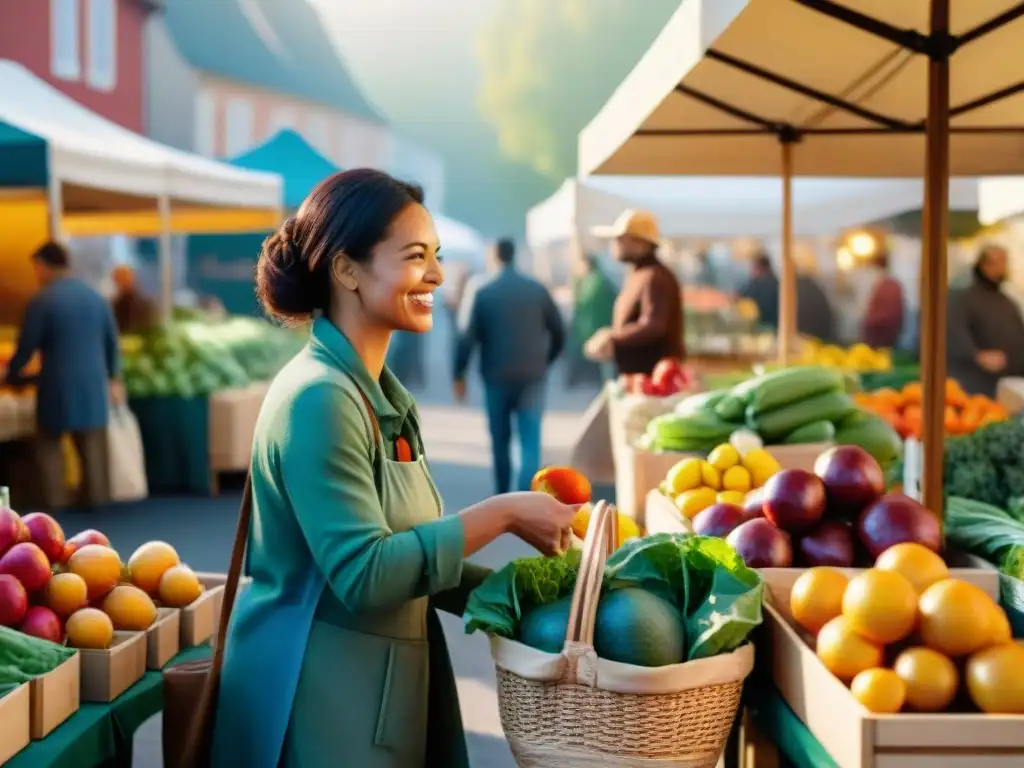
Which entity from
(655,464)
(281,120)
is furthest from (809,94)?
(281,120)

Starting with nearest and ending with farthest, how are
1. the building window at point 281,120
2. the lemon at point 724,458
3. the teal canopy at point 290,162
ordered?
the lemon at point 724,458, the teal canopy at point 290,162, the building window at point 281,120

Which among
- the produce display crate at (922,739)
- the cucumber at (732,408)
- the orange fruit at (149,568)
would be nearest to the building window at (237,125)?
the cucumber at (732,408)

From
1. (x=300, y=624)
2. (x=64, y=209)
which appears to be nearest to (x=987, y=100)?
(x=300, y=624)

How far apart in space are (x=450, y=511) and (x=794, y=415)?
14.4ft

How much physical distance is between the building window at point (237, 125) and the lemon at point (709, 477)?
100 ft

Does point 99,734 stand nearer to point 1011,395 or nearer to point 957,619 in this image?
point 957,619

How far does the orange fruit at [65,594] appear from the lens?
298 cm

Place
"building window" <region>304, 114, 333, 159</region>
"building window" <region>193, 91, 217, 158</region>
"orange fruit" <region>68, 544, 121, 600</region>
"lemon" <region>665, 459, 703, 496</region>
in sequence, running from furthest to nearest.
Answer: "building window" <region>304, 114, 333, 159</region>
"building window" <region>193, 91, 217, 158</region>
"lemon" <region>665, 459, 703, 496</region>
"orange fruit" <region>68, 544, 121, 600</region>

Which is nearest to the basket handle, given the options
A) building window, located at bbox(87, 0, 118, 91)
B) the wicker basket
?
the wicker basket

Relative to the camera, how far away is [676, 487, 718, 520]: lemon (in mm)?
3900

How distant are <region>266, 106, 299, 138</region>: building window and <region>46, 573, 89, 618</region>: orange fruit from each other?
34528 millimetres

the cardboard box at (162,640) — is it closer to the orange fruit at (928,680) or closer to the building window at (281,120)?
the orange fruit at (928,680)

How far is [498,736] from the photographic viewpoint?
181 inches

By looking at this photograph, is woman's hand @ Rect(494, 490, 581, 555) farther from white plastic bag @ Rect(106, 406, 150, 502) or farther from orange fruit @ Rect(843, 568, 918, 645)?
white plastic bag @ Rect(106, 406, 150, 502)
